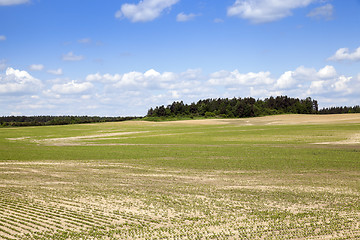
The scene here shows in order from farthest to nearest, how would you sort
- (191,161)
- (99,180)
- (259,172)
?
(191,161) < (259,172) < (99,180)

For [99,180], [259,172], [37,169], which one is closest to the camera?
[99,180]

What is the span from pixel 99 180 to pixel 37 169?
9.97 meters

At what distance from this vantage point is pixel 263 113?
172 meters

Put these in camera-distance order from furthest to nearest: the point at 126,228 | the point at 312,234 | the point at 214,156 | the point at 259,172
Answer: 1. the point at 214,156
2. the point at 259,172
3. the point at 126,228
4. the point at 312,234

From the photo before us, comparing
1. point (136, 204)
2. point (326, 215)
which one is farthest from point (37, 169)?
point (326, 215)

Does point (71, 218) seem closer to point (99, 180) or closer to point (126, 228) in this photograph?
point (126, 228)

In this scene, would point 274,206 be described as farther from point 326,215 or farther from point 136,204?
point 136,204

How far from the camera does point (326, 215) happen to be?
17.6m

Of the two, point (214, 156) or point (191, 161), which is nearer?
point (191, 161)

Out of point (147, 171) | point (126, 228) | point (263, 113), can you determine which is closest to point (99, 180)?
point (147, 171)

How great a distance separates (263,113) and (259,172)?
144665 millimetres

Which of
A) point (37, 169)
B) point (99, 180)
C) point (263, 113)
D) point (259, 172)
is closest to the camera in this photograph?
point (99, 180)

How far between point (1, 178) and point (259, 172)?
21626 millimetres

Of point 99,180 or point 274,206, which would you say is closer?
point 274,206
